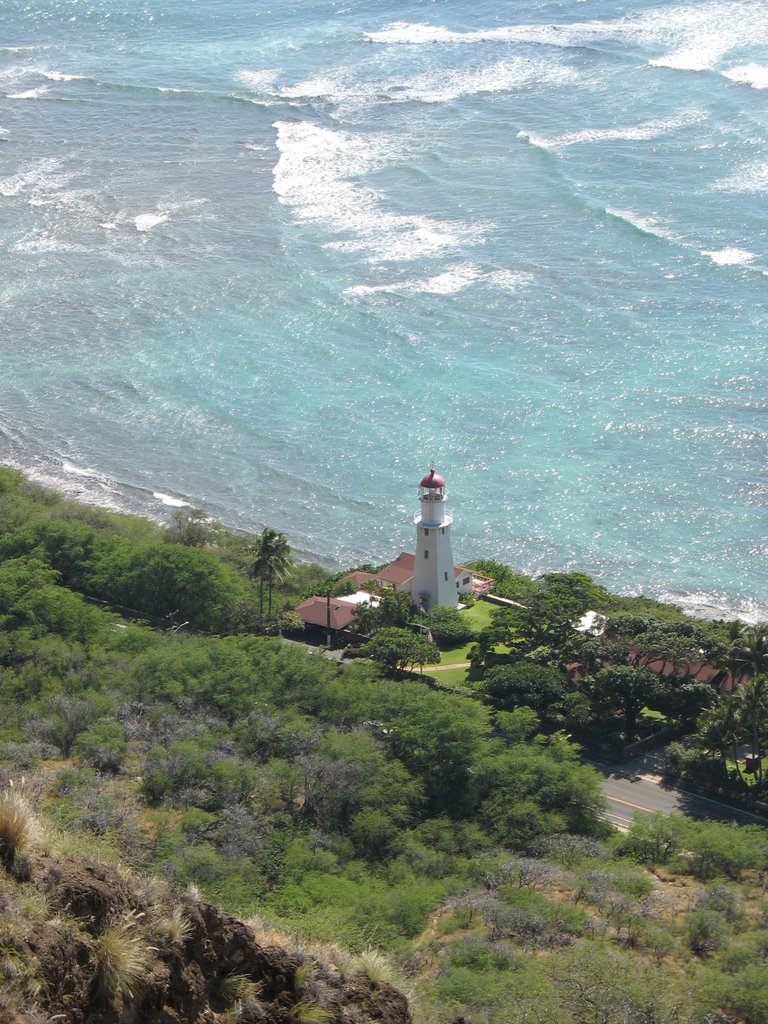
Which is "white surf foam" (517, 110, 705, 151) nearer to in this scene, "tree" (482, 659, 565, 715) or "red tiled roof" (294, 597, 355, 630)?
"red tiled roof" (294, 597, 355, 630)

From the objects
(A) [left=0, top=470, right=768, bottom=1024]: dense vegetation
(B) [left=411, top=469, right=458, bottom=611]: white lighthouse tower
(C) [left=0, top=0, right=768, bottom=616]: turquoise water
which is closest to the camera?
(A) [left=0, top=470, right=768, bottom=1024]: dense vegetation

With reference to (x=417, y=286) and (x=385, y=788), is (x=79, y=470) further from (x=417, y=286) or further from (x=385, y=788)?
(x=385, y=788)

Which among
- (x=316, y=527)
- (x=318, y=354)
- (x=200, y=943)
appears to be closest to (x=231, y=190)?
(x=318, y=354)

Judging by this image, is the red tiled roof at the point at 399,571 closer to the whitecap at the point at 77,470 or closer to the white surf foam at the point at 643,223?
the whitecap at the point at 77,470


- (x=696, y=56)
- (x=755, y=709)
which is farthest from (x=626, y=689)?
(x=696, y=56)

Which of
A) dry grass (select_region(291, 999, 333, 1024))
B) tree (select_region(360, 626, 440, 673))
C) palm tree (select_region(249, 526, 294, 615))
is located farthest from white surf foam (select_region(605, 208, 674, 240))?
dry grass (select_region(291, 999, 333, 1024))

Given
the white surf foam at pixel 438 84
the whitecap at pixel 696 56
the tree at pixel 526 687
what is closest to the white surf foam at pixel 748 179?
the whitecap at pixel 696 56
